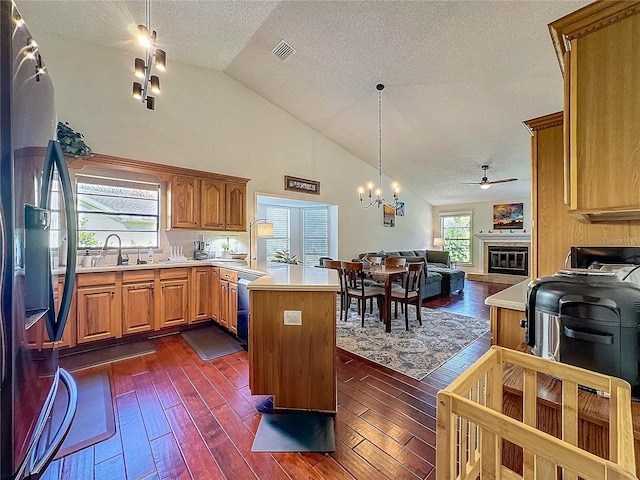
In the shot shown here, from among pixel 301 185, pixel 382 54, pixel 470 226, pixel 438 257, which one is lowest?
pixel 438 257

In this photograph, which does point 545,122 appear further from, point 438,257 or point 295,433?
point 438,257

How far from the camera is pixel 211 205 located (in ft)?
13.4

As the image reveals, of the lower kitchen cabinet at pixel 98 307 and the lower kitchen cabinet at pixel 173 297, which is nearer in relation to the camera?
the lower kitchen cabinet at pixel 98 307

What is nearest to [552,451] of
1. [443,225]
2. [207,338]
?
[207,338]

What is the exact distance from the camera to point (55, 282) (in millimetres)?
1047

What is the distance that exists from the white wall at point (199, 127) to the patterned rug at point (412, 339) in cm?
239

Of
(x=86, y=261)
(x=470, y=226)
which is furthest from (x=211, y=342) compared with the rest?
(x=470, y=226)

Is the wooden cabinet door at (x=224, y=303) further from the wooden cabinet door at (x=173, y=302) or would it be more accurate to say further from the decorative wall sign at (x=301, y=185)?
the decorative wall sign at (x=301, y=185)

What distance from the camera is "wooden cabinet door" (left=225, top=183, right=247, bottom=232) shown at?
14.0 ft

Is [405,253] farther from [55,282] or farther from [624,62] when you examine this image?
[55,282]

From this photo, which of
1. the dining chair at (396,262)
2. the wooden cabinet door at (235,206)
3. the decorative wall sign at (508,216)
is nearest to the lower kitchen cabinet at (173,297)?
the wooden cabinet door at (235,206)

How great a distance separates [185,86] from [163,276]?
2.85 m

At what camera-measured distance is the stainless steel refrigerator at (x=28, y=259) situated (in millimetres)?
618

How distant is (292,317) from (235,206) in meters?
2.87
